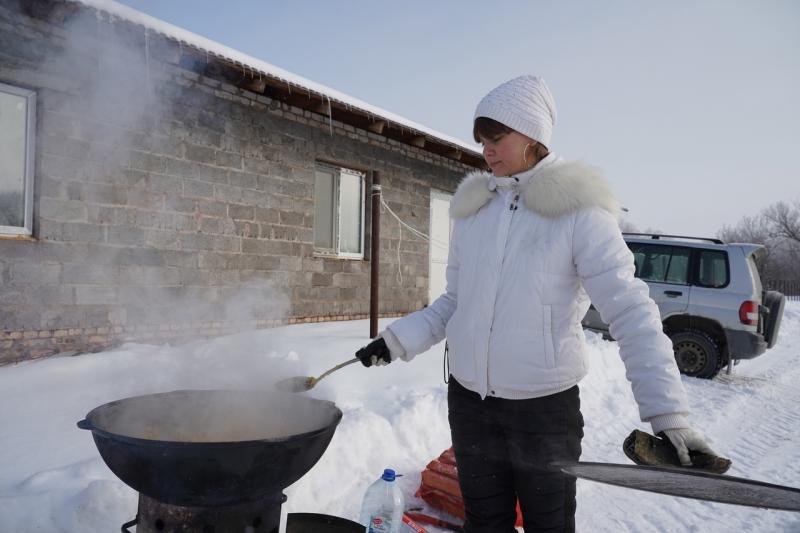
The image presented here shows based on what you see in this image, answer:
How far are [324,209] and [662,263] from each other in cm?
552

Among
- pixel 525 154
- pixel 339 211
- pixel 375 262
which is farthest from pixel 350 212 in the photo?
pixel 525 154

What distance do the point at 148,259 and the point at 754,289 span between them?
818 cm

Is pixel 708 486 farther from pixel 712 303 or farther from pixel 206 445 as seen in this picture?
pixel 712 303

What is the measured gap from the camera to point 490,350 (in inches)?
69.8

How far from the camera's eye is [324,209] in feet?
26.1

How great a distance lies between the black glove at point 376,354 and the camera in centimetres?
218

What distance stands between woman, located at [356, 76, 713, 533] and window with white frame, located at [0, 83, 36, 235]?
4.90 meters

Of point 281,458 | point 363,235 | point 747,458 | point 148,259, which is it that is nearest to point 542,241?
point 281,458

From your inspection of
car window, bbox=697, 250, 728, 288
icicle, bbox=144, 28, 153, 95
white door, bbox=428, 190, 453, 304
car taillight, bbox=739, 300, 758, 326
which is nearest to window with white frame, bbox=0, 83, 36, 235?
icicle, bbox=144, 28, 153, 95

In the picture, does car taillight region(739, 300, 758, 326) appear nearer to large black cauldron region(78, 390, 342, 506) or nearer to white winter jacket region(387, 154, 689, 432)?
white winter jacket region(387, 154, 689, 432)

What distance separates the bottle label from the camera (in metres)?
2.40

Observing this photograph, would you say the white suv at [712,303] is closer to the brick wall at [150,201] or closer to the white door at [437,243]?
the white door at [437,243]

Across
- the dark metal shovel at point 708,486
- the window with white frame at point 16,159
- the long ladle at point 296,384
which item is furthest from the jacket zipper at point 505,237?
the window with white frame at point 16,159

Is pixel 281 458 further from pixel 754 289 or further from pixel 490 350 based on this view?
pixel 754 289
